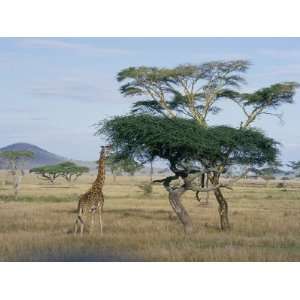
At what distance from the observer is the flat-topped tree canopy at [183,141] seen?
16844mm

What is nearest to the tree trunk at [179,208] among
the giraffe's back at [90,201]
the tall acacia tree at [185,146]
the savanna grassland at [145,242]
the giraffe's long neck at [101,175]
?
the tall acacia tree at [185,146]

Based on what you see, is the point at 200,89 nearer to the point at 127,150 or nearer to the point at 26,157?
the point at 127,150

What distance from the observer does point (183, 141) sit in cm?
1667

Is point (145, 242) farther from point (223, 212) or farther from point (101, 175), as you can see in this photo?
point (223, 212)

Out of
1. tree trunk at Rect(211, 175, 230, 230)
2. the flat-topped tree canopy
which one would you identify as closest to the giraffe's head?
the flat-topped tree canopy

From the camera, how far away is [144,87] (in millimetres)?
24547

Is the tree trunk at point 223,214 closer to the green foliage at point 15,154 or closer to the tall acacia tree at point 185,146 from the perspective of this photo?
the tall acacia tree at point 185,146

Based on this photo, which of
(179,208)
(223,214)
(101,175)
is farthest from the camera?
(223,214)

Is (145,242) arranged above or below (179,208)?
below

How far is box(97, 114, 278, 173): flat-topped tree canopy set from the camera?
16844mm

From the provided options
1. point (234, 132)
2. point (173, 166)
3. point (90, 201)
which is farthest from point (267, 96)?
point (90, 201)

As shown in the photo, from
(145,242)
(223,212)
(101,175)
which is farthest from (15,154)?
(145,242)

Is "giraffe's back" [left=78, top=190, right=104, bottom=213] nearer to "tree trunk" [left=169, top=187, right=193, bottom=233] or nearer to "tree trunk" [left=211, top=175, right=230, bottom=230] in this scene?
"tree trunk" [left=169, top=187, right=193, bottom=233]

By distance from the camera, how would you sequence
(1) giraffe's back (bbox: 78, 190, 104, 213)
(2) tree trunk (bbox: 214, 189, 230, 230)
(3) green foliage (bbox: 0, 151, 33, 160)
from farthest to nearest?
1. (3) green foliage (bbox: 0, 151, 33, 160)
2. (2) tree trunk (bbox: 214, 189, 230, 230)
3. (1) giraffe's back (bbox: 78, 190, 104, 213)
